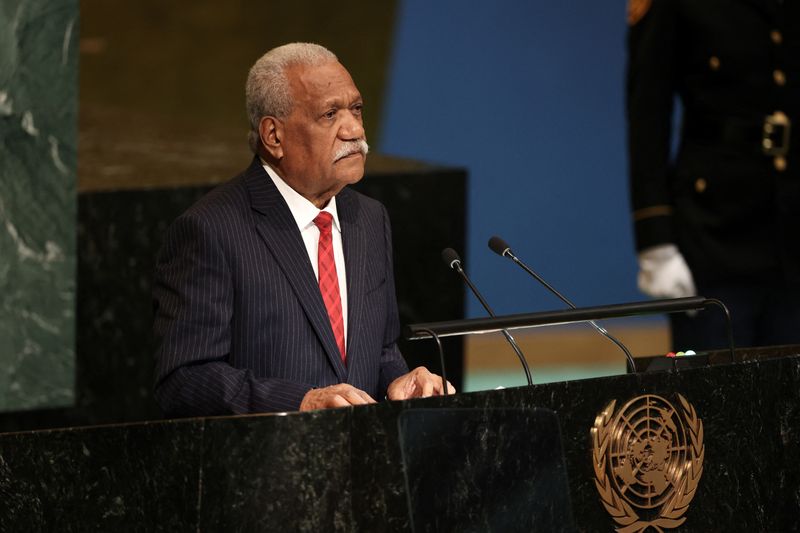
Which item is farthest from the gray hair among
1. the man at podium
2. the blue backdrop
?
the blue backdrop

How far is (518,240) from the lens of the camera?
25.5 ft

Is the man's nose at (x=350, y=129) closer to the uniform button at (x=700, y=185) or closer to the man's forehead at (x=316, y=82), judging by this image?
the man's forehead at (x=316, y=82)

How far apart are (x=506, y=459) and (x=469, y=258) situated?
17.1 feet

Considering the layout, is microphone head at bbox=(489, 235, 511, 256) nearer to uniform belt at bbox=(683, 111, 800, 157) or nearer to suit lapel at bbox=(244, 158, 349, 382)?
suit lapel at bbox=(244, 158, 349, 382)

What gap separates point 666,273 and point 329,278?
1346 mm

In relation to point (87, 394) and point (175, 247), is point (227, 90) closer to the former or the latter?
point (87, 394)

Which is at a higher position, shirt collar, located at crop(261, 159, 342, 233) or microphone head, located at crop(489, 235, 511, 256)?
shirt collar, located at crop(261, 159, 342, 233)

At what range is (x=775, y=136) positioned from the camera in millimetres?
4230

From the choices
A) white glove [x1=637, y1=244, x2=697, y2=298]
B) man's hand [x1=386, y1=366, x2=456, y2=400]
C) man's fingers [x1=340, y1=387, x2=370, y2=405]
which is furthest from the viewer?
white glove [x1=637, y1=244, x2=697, y2=298]

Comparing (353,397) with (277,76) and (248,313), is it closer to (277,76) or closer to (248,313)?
(248,313)

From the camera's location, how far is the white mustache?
3.10 m

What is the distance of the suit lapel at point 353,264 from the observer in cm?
313

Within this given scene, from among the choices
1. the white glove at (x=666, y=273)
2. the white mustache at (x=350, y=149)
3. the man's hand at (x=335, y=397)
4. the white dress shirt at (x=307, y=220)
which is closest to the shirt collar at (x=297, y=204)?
the white dress shirt at (x=307, y=220)

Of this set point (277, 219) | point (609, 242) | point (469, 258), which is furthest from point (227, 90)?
point (277, 219)
